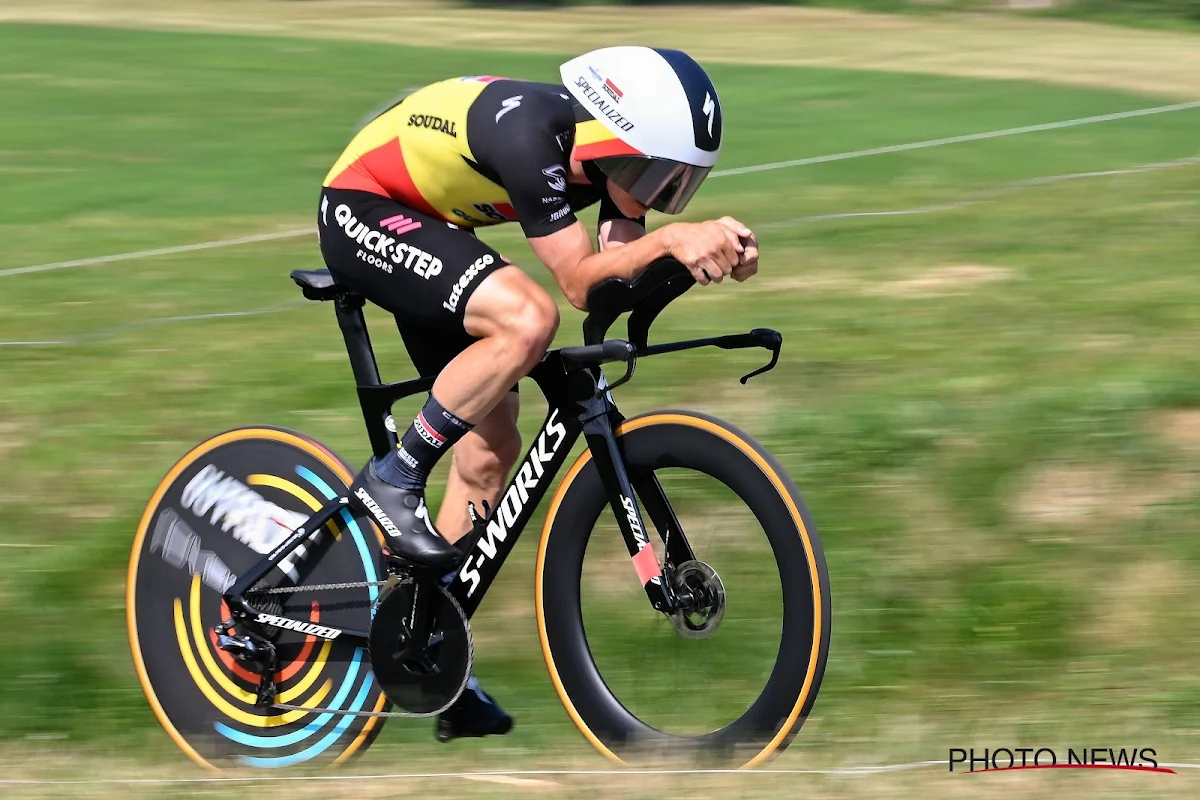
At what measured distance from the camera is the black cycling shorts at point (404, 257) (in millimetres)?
4316

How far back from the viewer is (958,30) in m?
26.1

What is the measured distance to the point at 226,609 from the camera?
5.00 meters

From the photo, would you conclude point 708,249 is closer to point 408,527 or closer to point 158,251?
point 408,527

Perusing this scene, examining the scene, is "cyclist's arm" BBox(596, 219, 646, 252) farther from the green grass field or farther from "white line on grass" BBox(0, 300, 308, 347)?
"white line on grass" BBox(0, 300, 308, 347)

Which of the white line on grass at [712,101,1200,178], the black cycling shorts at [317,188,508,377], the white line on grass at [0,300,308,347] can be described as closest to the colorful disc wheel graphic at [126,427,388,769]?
the black cycling shorts at [317,188,508,377]

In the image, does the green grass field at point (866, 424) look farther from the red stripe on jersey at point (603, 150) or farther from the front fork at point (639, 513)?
the red stripe on jersey at point (603, 150)

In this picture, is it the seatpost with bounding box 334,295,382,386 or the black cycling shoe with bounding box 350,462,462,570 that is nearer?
the black cycling shoe with bounding box 350,462,462,570

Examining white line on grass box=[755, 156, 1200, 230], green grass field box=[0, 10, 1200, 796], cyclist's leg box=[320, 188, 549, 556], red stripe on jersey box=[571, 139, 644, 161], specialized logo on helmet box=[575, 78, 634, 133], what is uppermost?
specialized logo on helmet box=[575, 78, 634, 133]

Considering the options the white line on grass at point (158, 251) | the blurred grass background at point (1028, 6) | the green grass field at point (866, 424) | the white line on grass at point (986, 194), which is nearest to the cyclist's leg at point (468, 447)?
the green grass field at point (866, 424)

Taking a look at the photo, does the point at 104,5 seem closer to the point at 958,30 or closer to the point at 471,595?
the point at 958,30

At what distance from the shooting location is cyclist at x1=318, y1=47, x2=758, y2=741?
405 cm

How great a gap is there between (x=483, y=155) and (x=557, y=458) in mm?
836

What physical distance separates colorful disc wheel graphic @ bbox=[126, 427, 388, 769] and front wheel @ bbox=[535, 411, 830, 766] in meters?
0.64

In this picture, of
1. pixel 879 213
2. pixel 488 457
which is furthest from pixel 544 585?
pixel 879 213
